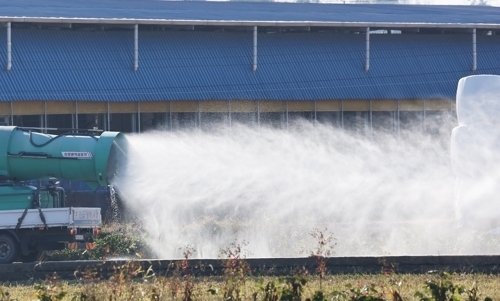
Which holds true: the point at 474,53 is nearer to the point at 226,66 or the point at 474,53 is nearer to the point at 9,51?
the point at 226,66

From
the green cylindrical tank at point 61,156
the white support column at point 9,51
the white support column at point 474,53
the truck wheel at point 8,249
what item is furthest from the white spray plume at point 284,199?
the white support column at point 474,53

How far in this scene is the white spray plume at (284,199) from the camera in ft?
67.1

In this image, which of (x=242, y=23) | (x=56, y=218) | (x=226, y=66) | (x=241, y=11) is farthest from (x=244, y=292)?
(x=241, y=11)

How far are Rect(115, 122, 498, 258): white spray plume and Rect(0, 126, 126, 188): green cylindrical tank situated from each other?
492mm

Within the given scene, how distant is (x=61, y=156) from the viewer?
19266 mm

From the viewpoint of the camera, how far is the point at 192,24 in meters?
34.0

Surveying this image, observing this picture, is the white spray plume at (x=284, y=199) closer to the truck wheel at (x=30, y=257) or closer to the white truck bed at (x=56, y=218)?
the white truck bed at (x=56, y=218)

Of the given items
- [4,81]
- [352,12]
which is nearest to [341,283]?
[4,81]

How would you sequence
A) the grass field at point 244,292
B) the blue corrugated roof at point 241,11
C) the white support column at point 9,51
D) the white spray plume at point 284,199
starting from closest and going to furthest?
the grass field at point 244,292
the white spray plume at point 284,199
the white support column at point 9,51
the blue corrugated roof at point 241,11

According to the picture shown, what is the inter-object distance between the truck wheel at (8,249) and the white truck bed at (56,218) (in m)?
0.26

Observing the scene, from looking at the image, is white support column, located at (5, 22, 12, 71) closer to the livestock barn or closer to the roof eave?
the livestock barn

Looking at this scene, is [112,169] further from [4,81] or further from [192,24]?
[192,24]

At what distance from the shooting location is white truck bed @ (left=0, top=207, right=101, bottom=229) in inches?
753

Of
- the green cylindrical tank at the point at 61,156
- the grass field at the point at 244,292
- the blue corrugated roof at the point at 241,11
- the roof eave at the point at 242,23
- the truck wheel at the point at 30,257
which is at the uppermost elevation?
the blue corrugated roof at the point at 241,11
